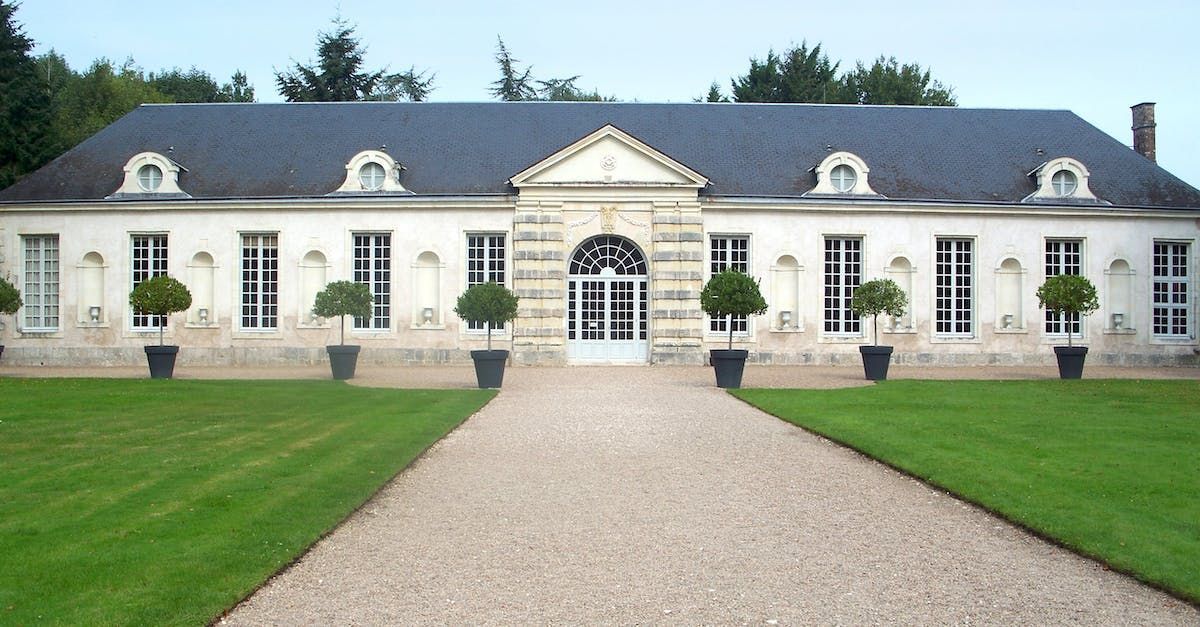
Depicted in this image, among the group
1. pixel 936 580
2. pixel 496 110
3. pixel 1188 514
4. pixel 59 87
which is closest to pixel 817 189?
pixel 496 110

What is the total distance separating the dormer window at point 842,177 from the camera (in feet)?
102

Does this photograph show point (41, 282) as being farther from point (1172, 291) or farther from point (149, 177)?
point (1172, 291)

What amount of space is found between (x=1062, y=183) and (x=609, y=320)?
1368cm

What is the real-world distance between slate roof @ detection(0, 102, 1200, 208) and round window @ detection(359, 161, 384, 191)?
778mm

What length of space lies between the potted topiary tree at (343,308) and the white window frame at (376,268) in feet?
16.3

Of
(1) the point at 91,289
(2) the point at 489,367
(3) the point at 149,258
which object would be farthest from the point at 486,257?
(1) the point at 91,289

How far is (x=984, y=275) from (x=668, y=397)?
48.8ft

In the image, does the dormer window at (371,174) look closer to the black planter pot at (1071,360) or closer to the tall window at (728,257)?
the tall window at (728,257)

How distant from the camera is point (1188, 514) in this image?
8773 mm

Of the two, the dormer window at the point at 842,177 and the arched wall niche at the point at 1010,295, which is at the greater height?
the dormer window at the point at 842,177

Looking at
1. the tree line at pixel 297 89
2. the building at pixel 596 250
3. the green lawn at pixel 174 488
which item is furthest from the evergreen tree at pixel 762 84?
the green lawn at pixel 174 488

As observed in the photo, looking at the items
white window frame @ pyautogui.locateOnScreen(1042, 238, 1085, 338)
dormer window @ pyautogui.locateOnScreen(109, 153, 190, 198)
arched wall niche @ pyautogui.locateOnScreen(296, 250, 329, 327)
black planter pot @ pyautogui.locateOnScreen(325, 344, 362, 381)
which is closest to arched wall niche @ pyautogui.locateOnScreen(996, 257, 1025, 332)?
white window frame @ pyautogui.locateOnScreen(1042, 238, 1085, 338)

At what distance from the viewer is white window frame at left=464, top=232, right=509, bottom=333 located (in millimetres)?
30875

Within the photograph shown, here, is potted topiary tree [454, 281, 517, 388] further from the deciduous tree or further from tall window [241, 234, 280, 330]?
the deciduous tree
